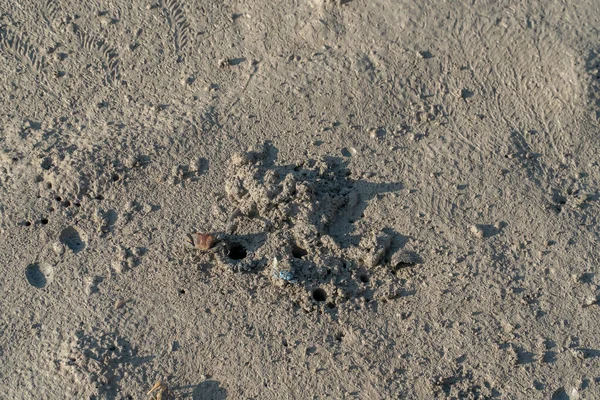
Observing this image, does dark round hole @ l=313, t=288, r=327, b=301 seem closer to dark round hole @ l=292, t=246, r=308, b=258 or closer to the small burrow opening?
dark round hole @ l=292, t=246, r=308, b=258

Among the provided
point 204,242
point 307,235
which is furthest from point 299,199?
point 204,242

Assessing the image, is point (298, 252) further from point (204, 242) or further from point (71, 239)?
point (71, 239)

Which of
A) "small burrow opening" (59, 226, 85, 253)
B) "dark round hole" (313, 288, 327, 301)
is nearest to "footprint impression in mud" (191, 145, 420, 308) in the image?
"dark round hole" (313, 288, 327, 301)

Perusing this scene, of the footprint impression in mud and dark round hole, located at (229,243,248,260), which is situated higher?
the footprint impression in mud

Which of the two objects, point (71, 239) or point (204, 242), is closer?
point (204, 242)

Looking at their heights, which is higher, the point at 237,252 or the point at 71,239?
the point at 237,252

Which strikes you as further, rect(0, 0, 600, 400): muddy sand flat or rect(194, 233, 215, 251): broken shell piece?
rect(194, 233, 215, 251): broken shell piece

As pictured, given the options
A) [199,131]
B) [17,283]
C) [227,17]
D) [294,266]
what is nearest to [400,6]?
[227,17]

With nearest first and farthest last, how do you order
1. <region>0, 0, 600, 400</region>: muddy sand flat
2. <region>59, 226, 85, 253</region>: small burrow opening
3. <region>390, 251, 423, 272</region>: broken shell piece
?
<region>0, 0, 600, 400</region>: muddy sand flat, <region>390, 251, 423, 272</region>: broken shell piece, <region>59, 226, 85, 253</region>: small burrow opening

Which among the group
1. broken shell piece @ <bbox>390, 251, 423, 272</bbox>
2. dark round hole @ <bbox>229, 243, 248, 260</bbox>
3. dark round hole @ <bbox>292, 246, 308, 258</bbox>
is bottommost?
dark round hole @ <bbox>229, 243, 248, 260</bbox>
